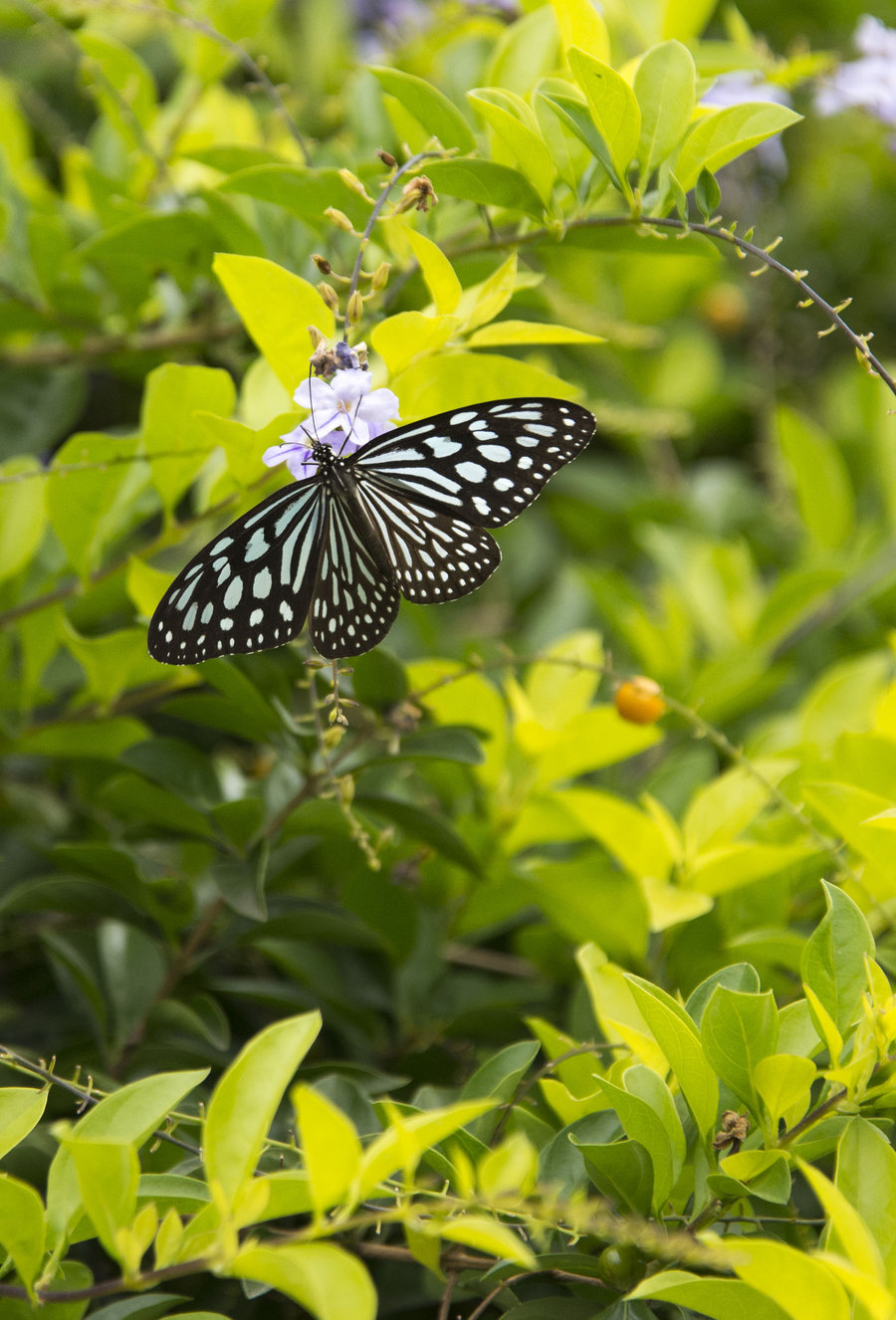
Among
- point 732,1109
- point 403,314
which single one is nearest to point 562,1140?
point 732,1109

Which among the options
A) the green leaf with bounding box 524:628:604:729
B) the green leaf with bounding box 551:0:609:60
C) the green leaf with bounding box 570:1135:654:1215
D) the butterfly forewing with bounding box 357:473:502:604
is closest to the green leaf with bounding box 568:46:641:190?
the green leaf with bounding box 551:0:609:60

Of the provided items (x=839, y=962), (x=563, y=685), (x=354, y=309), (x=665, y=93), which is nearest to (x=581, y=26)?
(x=665, y=93)

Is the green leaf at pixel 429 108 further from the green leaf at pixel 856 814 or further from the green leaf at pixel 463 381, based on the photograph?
the green leaf at pixel 856 814

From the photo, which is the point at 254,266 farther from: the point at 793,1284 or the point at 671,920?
the point at 793,1284

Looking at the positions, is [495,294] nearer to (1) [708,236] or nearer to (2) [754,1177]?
(1) [708,236]

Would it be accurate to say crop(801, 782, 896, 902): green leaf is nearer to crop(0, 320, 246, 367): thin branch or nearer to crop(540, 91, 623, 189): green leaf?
crop(540, 91, 623, 189): green leaf

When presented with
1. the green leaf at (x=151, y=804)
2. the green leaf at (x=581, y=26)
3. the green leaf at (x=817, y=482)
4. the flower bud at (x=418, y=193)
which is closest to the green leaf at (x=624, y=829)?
the green leaf at (x=151, y=804)
